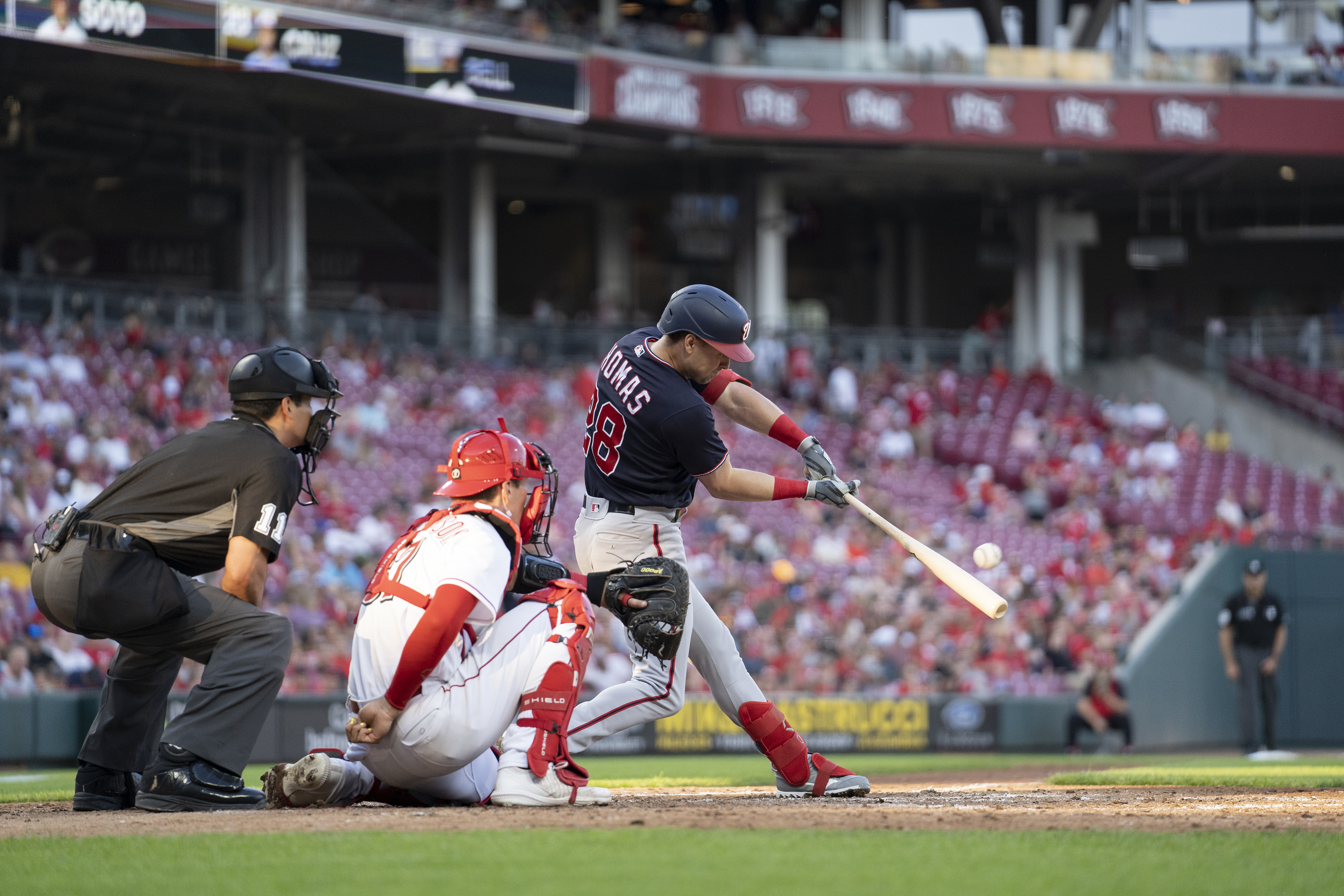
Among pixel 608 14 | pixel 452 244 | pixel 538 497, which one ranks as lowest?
pixel 538 497

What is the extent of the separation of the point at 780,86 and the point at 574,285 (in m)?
7.14

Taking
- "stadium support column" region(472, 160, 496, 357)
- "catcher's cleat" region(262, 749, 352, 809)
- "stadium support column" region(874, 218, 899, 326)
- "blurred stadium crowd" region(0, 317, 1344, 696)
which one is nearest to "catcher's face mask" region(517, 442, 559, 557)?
"catcher's cleat" region(262, 749, 352, 809)

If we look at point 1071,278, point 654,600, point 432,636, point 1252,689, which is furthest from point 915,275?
point 432,636

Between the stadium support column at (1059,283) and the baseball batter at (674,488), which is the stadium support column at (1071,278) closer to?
the stadium support column at (1059,283)

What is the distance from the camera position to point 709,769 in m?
10.1

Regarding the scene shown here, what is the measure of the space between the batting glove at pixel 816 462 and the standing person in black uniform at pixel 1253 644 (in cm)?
837

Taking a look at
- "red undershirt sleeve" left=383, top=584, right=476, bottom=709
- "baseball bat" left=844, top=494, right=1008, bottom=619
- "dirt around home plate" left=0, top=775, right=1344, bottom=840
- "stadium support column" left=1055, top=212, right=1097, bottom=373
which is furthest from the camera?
"stadium support column" left=1055, top=212, right=1097, bottom=373

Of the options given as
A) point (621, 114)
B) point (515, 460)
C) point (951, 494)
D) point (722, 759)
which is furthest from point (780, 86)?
point (515, 460)

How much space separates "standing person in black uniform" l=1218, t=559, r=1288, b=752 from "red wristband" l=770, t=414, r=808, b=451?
27.4 feet

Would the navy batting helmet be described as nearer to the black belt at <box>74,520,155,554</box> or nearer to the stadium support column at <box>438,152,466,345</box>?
the black belt at <box>74,520,155,554</box>

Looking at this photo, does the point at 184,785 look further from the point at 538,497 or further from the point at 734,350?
the point at 734,350

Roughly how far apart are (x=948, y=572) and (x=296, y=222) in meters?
17.3

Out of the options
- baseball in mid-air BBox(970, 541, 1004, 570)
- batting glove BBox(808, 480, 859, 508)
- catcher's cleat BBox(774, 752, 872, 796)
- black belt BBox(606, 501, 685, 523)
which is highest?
batting glove BBox(808, 480, 859, 508)

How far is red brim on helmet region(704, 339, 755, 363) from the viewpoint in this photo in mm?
5488
